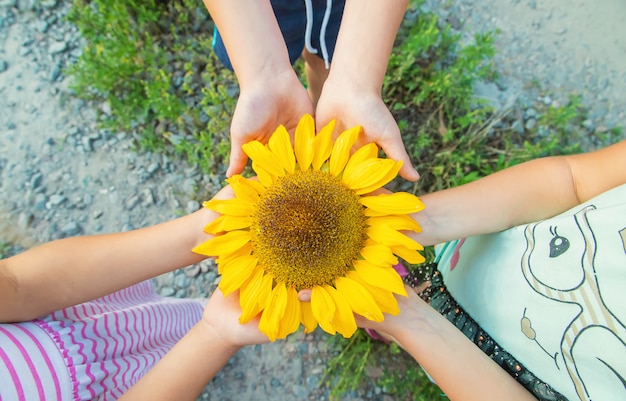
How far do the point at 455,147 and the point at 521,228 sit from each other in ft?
2.64

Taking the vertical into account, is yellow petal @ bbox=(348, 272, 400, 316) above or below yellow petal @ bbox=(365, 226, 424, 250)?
below

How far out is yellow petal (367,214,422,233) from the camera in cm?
79

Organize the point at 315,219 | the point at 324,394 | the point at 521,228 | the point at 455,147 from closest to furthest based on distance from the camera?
the point at 315,219
the point at 521,228
the point at 324,394
the point at 455,147

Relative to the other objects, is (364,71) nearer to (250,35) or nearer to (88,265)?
(250,35)

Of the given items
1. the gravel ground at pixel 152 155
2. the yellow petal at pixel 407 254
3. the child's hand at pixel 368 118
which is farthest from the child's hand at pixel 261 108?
the gravel ground at pixel 152 155

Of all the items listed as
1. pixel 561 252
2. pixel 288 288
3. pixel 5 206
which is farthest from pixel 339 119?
pixel 5 206

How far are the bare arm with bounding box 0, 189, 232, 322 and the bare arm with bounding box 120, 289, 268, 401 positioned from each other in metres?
0.16

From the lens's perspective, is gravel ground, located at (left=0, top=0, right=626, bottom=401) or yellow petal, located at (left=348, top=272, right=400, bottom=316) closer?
yellow petal, located at (left=348, top=272, right=400, bottom=316)

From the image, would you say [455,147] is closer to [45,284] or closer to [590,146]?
[590,146]

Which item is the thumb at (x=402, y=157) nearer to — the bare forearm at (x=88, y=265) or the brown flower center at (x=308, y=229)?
the brown flower center at (x=308, y=229)

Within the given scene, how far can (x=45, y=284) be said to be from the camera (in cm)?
90

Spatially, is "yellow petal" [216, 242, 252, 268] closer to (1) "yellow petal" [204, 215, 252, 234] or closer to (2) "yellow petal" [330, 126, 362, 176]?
(1) "yellow petal" [204, 215, 252, 234]

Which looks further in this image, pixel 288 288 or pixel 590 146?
pixel 590 146

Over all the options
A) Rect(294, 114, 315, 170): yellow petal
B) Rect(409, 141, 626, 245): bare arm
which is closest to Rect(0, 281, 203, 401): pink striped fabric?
Rect(294, 114, 315, 170): yellow petal
